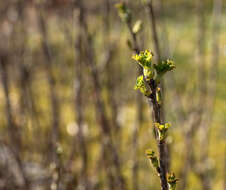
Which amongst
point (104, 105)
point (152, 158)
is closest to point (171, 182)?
point (152, 158)

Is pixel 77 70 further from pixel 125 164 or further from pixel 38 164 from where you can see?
pixel 38 164

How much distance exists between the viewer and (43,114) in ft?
5.25

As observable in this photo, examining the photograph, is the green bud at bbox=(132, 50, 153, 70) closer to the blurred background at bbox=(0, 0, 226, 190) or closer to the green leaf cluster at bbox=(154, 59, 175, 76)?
the green leaf cluster at bbox=(154, 59, 175, 76)

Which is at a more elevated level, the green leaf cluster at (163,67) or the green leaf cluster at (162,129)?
the green leaf cluster at (163,67)

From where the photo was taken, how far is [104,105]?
132 cm

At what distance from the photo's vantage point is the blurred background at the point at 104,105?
2.26 feet

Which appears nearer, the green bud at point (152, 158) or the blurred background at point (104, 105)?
the green bud at point (152, 158)

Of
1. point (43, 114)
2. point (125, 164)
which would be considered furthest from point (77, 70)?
point (43, 114)

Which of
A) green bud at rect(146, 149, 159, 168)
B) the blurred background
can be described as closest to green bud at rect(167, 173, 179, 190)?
green bud at rect(146, 149, 159, 168)

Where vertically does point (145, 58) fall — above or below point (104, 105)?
below

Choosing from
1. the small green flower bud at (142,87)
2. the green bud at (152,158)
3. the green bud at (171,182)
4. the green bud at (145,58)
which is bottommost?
the green bud at (171,182)

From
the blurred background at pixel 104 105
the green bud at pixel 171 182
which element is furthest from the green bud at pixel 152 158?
the blurred background at pixel 104 105

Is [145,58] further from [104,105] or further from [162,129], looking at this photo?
[104,105]

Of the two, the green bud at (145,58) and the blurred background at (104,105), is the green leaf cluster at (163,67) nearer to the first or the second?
the green bud at (145,58)
